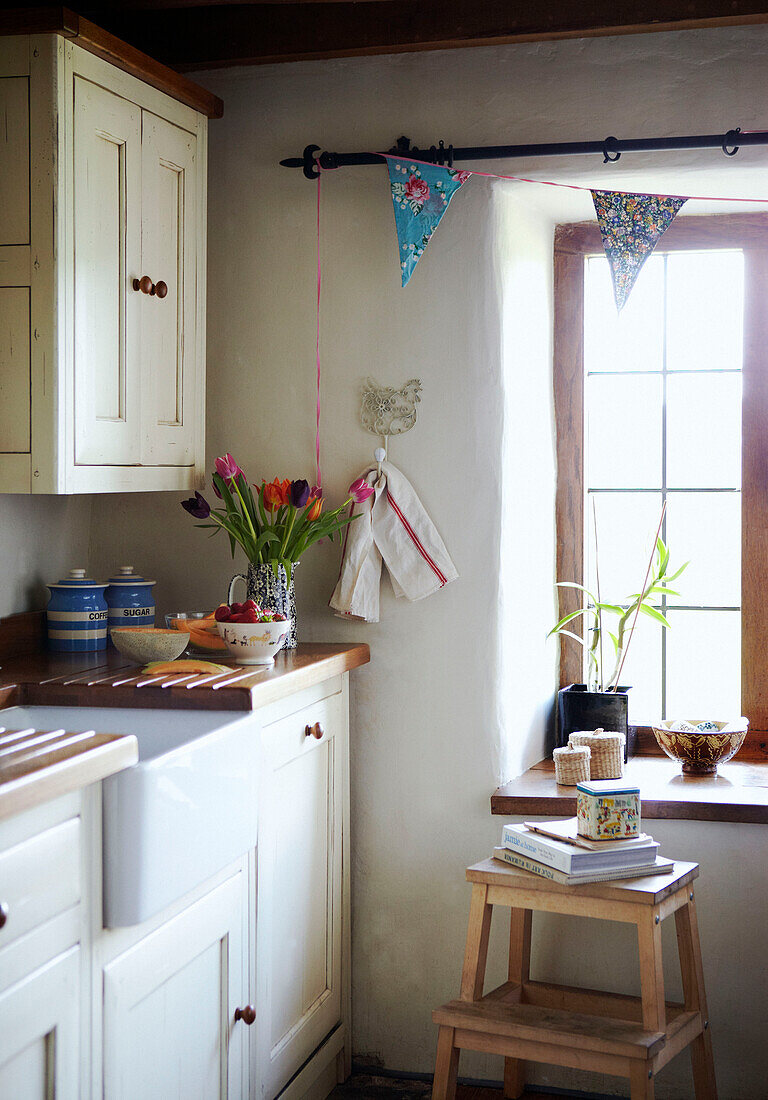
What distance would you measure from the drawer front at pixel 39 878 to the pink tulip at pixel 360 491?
1118mm

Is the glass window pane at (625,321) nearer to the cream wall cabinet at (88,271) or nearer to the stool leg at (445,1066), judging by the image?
the cream wall cabinet at (88,271)

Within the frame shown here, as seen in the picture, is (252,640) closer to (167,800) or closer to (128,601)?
(128,601)

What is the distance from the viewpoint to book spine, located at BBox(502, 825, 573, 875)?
199cm

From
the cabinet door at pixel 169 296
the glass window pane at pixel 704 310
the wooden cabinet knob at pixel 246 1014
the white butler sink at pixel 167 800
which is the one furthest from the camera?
the glass window pane at pixel 704 310

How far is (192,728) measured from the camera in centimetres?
188

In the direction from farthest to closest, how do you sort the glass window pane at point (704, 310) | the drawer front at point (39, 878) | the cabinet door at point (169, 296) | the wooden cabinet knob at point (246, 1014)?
the glass window pane at point (704, 310)
the cabinet door at point (169, 296)
the wooden cabinet knob at point (246, 1014)
the drawer front at point (39, 878)

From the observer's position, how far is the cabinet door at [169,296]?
2.21 meters

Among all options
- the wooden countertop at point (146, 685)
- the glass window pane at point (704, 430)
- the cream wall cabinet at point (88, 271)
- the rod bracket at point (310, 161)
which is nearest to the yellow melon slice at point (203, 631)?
the wooden countertop at point (146, 685)

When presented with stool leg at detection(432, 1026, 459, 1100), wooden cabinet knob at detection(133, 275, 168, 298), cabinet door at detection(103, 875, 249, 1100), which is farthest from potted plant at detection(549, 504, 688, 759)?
wooden cabinet knob at detection(133, 275, 168, 298)

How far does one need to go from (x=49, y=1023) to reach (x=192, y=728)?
0.61 meters

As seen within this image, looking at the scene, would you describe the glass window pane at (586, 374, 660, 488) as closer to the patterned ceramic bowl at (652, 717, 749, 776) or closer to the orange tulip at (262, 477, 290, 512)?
the patterned ceramic bowl at (652, 717, 749, 776)

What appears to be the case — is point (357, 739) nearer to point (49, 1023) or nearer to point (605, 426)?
point (605, 426)

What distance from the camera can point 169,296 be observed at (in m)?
2.29

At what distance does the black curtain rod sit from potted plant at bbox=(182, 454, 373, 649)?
2.31 feet
